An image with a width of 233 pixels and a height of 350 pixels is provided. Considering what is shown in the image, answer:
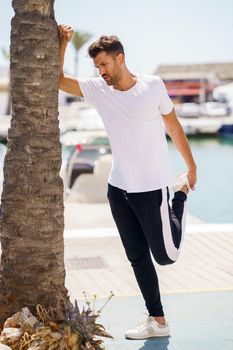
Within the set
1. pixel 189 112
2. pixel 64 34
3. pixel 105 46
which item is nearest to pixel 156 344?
pixel 105 46

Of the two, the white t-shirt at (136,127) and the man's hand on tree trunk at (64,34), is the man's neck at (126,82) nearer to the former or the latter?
the white t-shirt at (136,127)

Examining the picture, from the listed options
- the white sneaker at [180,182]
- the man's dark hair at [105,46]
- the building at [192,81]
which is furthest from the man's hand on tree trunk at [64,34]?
the building at [192,81]

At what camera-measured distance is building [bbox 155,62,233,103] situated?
93.1m

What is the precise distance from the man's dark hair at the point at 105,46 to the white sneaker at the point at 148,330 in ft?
5.77

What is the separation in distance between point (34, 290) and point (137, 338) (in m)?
0.93

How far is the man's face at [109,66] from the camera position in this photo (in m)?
4.05

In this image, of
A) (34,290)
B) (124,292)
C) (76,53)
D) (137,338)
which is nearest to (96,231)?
(124,292)

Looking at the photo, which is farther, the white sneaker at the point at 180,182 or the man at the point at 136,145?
the white sneaker at the point at 180,182

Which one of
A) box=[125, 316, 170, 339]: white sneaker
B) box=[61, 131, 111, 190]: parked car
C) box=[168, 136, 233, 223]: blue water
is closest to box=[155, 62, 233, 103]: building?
box=[168, 136, 233, 223]: blue water

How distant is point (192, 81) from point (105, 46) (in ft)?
301

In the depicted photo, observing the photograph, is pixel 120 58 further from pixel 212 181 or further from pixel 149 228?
pixel 212 181

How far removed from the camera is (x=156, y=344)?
4477 mm

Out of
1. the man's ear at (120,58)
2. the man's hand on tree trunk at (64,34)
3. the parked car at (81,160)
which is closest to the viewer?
the man's hand on tree trunk at (64,34)

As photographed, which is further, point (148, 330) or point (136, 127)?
point (148, 330)
